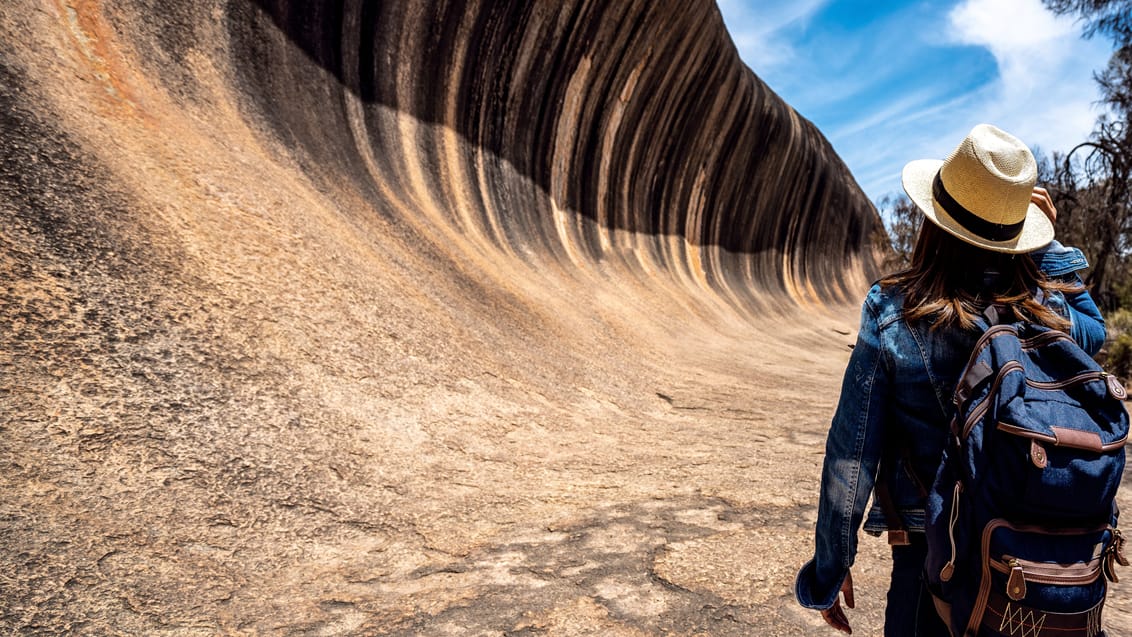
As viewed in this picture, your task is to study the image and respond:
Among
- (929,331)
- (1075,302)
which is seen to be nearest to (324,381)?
(929,331)

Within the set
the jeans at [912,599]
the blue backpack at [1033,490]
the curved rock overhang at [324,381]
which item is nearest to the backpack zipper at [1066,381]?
the blue backpack at [1033,490]

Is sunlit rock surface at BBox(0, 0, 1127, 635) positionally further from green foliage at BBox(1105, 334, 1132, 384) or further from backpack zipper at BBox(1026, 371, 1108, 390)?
green foliage at BBox(1105, 334, 1132, 384)

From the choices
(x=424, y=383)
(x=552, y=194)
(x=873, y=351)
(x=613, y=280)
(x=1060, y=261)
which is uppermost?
(x=552, y=194)

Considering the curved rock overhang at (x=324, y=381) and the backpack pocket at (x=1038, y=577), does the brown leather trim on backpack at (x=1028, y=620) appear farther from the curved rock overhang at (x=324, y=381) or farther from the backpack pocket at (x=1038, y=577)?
the curved rock overhang at (x=324, y=381)

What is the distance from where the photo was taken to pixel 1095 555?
3.71 feet

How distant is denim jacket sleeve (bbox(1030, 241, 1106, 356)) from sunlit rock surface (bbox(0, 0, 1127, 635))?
146 centimetres

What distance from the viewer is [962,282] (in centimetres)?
134

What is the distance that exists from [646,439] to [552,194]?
7.67 meters

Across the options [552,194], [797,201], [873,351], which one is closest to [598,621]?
[873,351]

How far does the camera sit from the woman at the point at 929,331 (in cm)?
130

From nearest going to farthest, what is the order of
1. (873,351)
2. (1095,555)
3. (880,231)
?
(1095,555) < (873,351) < (880,231)

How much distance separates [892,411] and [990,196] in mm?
433

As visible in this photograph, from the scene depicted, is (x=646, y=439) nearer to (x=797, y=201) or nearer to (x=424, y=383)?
(x=424, y=383)

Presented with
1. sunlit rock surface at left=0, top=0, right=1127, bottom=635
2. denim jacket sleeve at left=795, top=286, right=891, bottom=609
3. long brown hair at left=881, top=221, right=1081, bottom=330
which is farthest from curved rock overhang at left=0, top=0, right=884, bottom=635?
long brown hair at left=881, top=221, right=1081, bottom=330
